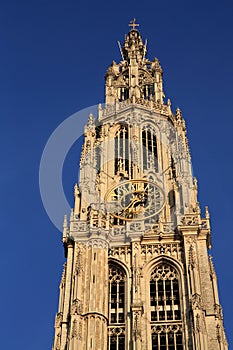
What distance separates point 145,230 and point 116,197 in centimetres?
465

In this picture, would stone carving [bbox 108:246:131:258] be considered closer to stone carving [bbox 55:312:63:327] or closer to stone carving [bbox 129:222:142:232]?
stone carving [bbox 129:222:142:232]

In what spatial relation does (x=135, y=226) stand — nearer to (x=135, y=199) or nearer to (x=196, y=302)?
(x=135, y=199)

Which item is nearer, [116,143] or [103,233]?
[103,233]

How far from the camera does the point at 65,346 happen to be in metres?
42.5

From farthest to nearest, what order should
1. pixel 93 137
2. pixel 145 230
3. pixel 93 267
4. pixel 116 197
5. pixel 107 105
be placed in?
pixel 107 105
pixel 93 137
pixel 116 197
pixel 145 230
pixel 93 267

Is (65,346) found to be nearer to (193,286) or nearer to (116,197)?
(193,286)

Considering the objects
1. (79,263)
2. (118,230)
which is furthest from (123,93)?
(79,263)

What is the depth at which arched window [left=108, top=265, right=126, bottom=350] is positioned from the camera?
1715 inches

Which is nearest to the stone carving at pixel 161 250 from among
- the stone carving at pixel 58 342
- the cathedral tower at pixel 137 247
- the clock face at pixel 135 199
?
the cathedral tower at pixel 137 247

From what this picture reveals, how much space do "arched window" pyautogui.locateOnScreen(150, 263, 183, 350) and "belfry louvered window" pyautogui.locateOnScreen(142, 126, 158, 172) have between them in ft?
36.0

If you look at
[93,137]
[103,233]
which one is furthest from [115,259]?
[93,137]

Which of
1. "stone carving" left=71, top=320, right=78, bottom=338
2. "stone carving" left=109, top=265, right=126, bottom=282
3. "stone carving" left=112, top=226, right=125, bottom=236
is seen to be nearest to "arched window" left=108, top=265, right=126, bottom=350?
"stone carving" left=109, top=265, right=126, bottom=282

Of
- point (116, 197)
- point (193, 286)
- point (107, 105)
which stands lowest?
point (193, 286)

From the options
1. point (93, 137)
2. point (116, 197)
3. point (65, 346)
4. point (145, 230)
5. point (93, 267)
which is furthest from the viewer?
point (93, 137)
